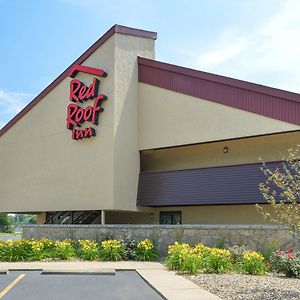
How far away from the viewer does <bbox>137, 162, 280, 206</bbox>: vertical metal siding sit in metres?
19.3

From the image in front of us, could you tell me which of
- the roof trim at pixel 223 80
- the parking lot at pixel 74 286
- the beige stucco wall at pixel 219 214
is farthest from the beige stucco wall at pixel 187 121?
the parking lot at pixel 74 286

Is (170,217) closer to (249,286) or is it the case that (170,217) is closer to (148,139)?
(148,139)

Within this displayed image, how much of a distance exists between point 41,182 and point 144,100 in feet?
24.5

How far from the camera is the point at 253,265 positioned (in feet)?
44.5

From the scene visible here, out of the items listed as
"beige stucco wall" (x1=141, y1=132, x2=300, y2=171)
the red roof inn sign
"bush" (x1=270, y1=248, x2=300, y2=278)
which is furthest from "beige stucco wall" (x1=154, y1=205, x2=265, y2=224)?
"bush" (x1=270, y1=248, x2=300, y2=278)

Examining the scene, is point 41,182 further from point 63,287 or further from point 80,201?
point 63,287

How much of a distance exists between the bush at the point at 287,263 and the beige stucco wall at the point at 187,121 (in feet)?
20.8

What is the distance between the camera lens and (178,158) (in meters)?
23.8

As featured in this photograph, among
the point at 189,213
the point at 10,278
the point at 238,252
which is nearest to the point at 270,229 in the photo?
the point at 238,252

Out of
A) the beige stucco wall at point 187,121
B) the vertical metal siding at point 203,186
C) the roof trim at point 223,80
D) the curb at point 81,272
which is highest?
the roof trim at point 223,80

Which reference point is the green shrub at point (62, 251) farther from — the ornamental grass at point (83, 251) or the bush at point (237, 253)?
the bush at point (237, 253)

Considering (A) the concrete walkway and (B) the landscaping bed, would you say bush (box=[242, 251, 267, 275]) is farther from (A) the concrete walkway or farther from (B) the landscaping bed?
(A) the concrete walkway

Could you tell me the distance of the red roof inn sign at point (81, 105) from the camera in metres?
22.5

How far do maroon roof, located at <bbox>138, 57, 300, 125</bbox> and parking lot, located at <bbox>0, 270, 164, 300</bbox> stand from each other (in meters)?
9.15
